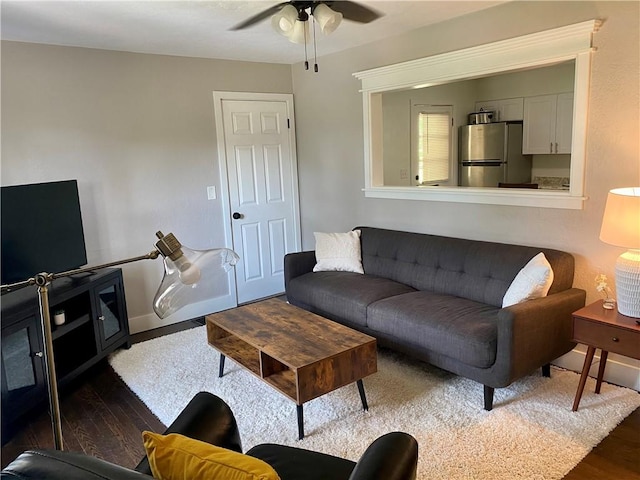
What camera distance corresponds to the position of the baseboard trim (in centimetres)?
292

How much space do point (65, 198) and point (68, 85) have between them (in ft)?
3.28

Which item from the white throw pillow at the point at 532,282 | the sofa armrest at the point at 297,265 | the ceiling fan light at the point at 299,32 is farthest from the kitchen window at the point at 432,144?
the white throw pillow at the point at 532,282

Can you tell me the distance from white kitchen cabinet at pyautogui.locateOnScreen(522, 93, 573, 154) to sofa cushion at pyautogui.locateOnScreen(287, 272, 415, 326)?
3158mm

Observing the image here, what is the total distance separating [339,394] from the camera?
2.93 m

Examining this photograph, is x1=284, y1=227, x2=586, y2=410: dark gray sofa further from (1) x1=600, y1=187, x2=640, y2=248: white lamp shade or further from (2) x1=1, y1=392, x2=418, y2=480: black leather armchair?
(2) x1=1, y1=392, x2=418, y2=480: black leather armchair

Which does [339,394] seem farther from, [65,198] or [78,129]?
[78,129]

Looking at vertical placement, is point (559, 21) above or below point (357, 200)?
above

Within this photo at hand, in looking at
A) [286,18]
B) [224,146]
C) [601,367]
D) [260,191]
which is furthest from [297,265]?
[601,367]

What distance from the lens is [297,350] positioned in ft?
8.57

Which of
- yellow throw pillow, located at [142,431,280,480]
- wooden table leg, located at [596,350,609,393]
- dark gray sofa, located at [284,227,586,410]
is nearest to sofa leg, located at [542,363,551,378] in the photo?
dark gray sofa, located at [284,227,586,410]

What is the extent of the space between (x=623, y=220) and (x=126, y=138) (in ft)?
12.1

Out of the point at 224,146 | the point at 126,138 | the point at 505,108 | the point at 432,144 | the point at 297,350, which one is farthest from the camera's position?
the point at 505,108

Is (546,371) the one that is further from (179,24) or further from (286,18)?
(179,24)

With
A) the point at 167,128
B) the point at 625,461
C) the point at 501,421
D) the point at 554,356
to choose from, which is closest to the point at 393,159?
the point at 167,128
